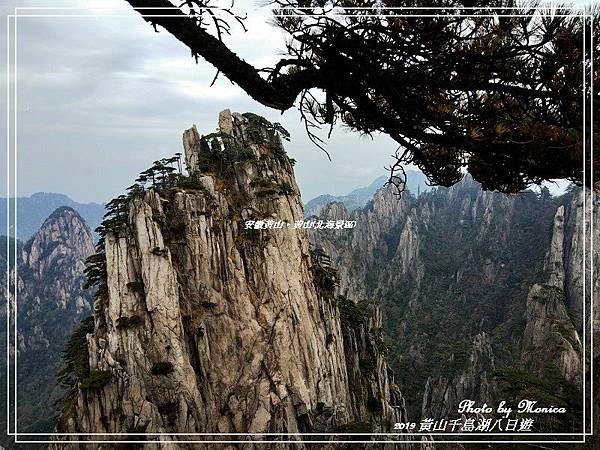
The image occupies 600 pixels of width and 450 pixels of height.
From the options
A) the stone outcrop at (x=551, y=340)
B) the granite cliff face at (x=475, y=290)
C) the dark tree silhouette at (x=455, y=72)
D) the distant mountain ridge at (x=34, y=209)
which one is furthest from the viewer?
the granite cliff face at (x=475, y=290)

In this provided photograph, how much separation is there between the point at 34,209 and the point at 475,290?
5015 mm

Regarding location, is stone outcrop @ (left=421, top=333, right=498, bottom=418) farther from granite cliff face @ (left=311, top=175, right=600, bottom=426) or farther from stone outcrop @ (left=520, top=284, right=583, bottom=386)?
stone outcrop @ (left=520, top=284, right=583, bottom=386)

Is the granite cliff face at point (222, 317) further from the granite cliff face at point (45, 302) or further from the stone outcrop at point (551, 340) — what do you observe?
the stone outcrop at point (551, 340)

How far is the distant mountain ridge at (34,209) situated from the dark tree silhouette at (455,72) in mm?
2537

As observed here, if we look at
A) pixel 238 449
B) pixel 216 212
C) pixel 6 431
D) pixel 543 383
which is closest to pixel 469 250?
pixel 543 383

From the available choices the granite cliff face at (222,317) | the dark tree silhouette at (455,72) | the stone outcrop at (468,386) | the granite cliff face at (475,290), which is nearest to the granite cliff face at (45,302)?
the granite cliff face at (222,317)

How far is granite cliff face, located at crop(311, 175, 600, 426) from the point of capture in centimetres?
415

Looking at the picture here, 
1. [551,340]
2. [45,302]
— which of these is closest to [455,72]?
[551,340]

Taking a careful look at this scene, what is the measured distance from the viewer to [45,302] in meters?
4.71

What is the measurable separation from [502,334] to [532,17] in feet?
15.0

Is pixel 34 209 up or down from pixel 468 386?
up

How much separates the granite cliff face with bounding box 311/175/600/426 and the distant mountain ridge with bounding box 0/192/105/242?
222 cm

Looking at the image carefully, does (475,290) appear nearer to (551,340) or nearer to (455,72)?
(551,340)

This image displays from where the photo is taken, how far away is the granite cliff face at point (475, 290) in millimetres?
4148
